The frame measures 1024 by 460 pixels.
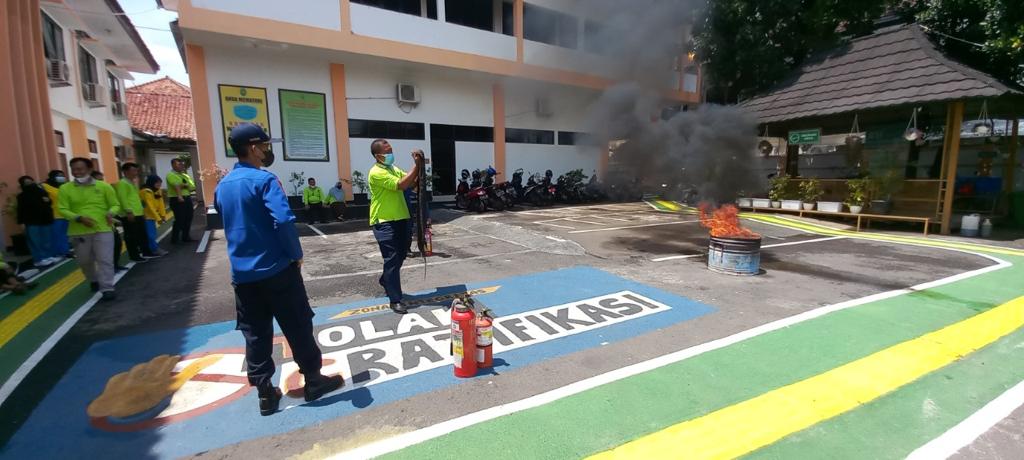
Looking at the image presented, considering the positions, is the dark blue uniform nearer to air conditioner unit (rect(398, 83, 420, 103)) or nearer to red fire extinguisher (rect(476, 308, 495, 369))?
red fire extinguisher (rect(476, 308, 495, 369))

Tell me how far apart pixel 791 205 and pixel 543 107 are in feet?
28.8

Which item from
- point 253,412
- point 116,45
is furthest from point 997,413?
point 116,45

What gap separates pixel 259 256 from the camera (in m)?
2.48

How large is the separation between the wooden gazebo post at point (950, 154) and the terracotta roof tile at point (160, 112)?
25193 millimetres

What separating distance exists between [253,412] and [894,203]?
13.1 m

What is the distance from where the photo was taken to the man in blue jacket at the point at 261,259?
2486mm

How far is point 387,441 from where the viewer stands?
7.64 ft

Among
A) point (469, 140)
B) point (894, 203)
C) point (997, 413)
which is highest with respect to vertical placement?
point (469, 140)

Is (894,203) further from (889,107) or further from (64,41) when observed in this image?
(64,41)

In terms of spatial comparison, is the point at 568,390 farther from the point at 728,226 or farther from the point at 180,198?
the point at 180,198

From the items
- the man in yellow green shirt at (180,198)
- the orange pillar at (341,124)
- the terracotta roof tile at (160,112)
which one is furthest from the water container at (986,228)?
the terracotta roof tile at (160,112)

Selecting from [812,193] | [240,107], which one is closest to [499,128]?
[240,107]

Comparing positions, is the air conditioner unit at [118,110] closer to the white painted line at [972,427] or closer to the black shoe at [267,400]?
the black shoe at [267,400]

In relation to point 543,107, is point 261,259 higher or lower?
lower
